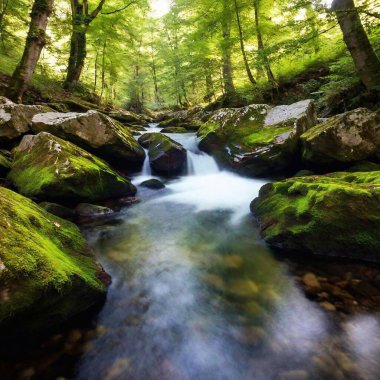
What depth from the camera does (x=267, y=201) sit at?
5.32m

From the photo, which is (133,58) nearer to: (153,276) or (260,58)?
(260,58)

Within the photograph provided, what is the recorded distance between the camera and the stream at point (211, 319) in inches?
91.8

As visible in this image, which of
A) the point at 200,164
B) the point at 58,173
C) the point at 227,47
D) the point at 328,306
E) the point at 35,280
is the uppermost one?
the point at 227,47

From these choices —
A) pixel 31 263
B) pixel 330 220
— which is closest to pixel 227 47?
pixel 330 220

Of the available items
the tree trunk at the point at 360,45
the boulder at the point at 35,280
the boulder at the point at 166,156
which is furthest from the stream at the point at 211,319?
the tree trunk at the point at 360,45

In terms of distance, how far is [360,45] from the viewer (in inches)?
251

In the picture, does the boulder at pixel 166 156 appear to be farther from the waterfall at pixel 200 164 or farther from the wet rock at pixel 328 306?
the wet rock at pixel 328 306

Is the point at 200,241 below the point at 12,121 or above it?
below

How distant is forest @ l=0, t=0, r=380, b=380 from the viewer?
7.74 feet

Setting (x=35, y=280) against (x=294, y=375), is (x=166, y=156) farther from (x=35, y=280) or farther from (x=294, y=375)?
(x=294, y=375)

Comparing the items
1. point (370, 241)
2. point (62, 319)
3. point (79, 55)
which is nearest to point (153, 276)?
point (62, 319)

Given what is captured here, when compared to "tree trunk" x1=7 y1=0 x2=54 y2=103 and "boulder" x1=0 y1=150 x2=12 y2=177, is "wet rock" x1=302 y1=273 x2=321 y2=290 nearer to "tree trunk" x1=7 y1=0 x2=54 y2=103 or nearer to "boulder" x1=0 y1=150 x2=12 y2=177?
"boulder" x1=0 y1=150 x2=12 y2=177

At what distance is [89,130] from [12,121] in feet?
6.77

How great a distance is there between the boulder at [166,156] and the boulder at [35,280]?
5.57 metres
